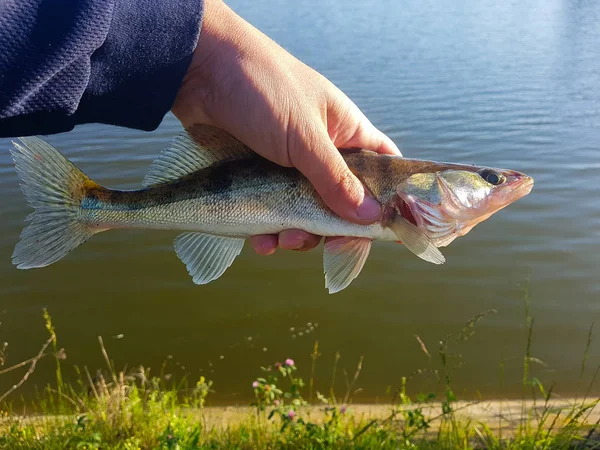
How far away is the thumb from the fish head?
0.73 ft

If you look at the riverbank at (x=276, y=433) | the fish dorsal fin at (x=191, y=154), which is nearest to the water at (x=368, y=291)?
the riverbank at (x=276, y=433)

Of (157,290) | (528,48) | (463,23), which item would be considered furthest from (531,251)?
(463,23)

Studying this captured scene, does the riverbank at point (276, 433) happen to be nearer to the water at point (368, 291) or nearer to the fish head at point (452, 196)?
the fish head at point (452, 196)

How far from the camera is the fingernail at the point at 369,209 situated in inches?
135

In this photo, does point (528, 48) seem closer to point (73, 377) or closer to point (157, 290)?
point (157, 290)

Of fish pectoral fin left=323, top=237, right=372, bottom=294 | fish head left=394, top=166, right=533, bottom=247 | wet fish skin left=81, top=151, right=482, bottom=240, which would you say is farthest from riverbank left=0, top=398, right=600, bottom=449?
wet fish skin left=81, top=151, right=482, bottom=240

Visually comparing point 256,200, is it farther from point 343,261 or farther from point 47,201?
point 47,201

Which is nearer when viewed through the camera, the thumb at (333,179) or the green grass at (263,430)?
the thumb at (333,179)

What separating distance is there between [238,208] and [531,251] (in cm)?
575

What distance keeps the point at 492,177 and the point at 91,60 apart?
2.60 m

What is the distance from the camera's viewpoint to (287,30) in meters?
23.9

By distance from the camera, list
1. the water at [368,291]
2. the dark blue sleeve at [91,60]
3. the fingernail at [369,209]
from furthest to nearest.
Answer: the water at [368,291], the fingernail at [369,209], the dark blue sleeve at [91,60]

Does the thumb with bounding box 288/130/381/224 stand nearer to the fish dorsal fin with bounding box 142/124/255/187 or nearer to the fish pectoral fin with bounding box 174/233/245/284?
the fish dorsal fin with bounding box 142/124/255/187

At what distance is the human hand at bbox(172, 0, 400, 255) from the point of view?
341cm
